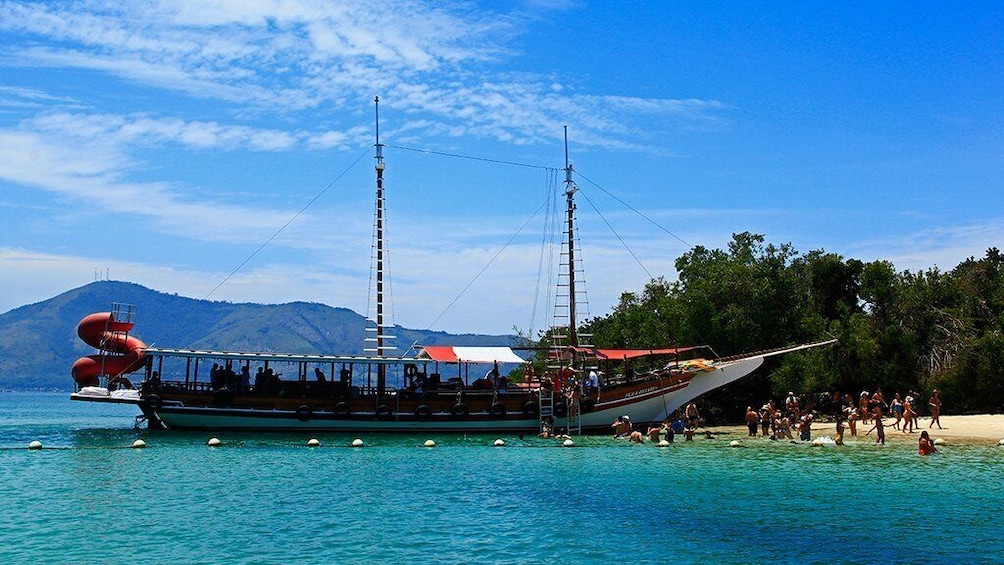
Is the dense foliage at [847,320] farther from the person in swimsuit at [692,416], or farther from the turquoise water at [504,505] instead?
the turquoise water at [504,505]

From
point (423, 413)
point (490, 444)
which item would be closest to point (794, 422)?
point (490, 444)

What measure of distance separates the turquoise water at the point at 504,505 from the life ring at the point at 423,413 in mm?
6478

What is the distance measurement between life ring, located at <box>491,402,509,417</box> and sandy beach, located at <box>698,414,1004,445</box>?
9.41 meters

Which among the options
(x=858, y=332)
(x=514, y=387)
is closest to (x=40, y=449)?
(x=514, y=387)

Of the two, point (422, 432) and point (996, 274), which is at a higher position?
point (996, 274)

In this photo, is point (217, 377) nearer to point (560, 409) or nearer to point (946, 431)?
point (560, 409)

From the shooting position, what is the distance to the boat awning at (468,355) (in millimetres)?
42344

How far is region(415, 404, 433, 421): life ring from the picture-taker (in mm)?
41969

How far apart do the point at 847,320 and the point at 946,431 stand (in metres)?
9.83

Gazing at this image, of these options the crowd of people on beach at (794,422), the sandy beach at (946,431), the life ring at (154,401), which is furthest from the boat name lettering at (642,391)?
the life ring at (154,401)

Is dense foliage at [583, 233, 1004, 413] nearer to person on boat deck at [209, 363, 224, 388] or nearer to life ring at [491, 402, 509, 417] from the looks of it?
life ring at [491, 402, 509, 417]

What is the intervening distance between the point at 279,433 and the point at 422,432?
6.73m

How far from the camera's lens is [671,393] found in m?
42.3

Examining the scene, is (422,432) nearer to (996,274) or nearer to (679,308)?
(679,308)
